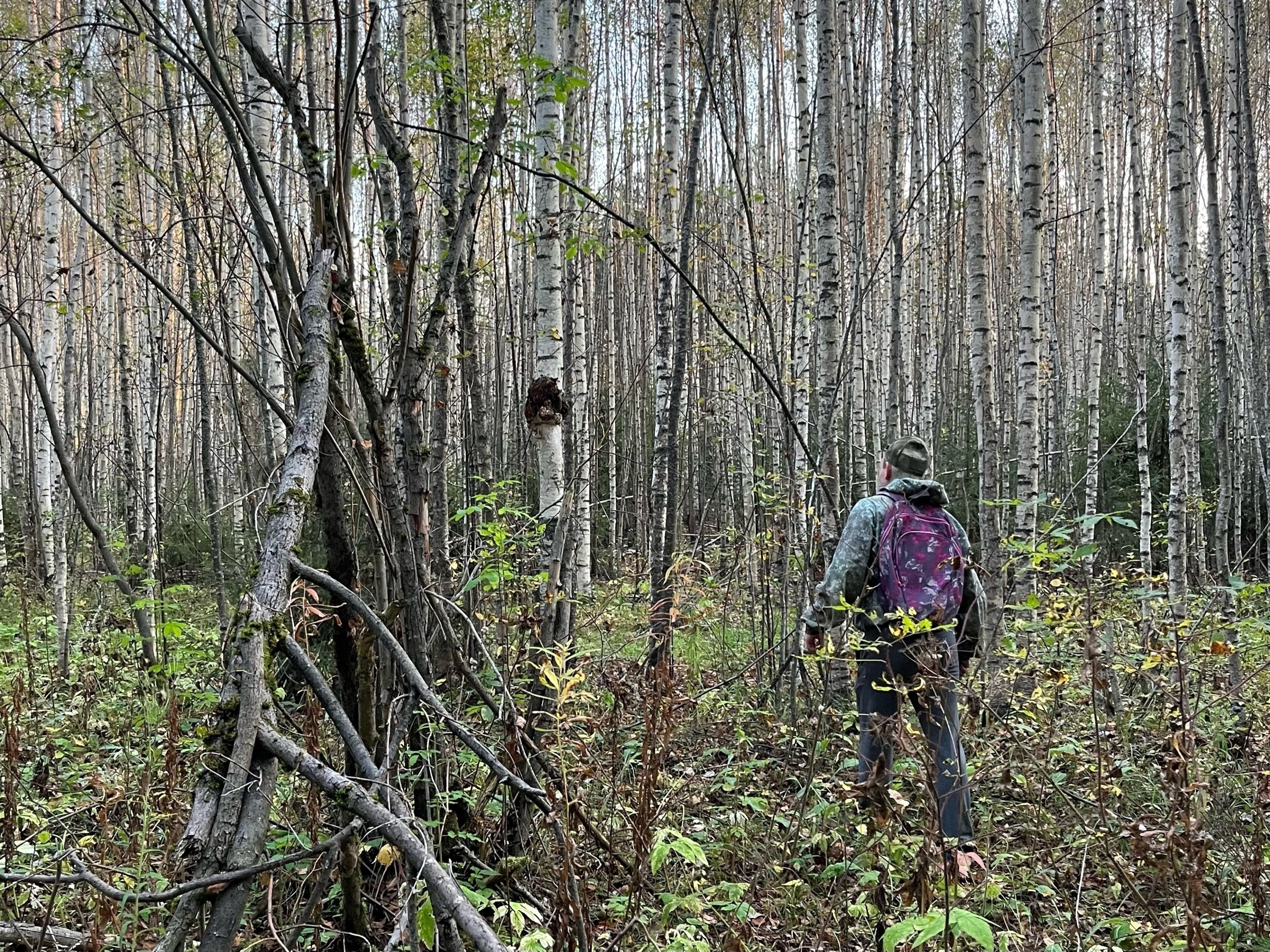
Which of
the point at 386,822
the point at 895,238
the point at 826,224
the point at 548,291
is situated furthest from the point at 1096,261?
the point at 386,822

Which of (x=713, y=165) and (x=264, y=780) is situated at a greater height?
(x=713, y=165)

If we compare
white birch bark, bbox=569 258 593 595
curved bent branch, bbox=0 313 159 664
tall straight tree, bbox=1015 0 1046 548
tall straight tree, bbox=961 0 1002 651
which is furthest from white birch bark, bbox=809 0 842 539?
curved bent branch, bbox=0 313 159 664

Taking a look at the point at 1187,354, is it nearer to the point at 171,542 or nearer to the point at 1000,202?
the point at 171,542

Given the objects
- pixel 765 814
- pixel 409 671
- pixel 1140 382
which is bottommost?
pixel 765 814

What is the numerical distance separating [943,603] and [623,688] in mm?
1454

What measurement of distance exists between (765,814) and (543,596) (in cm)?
135

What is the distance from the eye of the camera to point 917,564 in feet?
11.2

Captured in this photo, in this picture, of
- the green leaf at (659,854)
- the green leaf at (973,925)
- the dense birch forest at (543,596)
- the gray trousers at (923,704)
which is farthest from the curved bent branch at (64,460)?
the green leaf at (973,925)

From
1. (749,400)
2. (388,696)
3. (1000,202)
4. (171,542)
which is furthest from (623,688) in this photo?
(1000,202)

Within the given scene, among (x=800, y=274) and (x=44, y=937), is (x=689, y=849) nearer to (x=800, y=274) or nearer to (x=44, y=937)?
(x=44, y=937)

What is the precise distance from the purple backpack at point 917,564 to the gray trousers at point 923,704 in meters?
0.15

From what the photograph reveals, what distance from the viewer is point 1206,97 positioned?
4.49 m

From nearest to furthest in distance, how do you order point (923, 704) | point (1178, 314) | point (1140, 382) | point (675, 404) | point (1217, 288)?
point (923, 704), point (1217, 288), point (1178, 314), point (675, 404), point (1140, 382)

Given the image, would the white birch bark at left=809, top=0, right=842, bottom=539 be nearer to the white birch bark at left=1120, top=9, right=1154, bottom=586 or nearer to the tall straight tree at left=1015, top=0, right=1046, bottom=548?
the tall straight tree at left=1015, top=0, right=1046, bottom=548
